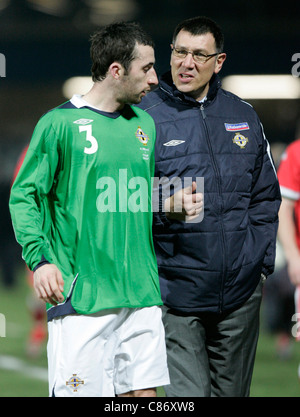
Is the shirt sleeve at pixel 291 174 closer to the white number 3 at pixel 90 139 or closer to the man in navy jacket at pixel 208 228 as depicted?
the man in navy jacket at pixel 208 228

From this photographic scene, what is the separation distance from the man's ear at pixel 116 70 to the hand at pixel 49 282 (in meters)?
0.77

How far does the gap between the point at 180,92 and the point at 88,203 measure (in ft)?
2.67

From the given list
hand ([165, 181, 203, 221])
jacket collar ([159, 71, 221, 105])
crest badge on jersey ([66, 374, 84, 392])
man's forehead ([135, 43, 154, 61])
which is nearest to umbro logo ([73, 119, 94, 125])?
man's forehead ([135, 43, 154, 61])

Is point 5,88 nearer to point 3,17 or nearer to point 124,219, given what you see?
point 3,17

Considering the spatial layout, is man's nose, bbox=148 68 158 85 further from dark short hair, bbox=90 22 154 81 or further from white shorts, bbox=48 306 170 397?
white shorts, bbox=48 306 170 397

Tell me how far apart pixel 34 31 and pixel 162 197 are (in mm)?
11462

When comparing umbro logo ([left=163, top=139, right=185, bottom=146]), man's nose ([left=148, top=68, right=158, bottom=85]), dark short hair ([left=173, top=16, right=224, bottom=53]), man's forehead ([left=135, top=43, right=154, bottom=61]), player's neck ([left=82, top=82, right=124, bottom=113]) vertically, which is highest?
dark short hair ([left=173, top=16, right=224, bottom=53])

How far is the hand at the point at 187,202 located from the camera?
10.4ft

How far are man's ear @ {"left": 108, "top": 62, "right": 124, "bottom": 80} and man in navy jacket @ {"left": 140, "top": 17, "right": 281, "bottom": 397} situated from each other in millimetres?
443

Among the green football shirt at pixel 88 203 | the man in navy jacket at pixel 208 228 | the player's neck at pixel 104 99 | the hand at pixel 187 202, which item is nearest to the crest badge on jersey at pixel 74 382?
the green football shirt at pixel 88 203

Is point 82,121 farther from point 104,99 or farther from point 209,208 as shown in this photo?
point 209,208

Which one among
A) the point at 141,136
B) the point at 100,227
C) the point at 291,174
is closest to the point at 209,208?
the point at 141,136

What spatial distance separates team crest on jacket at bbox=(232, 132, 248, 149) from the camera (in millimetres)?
3674

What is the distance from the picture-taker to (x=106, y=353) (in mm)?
3199
